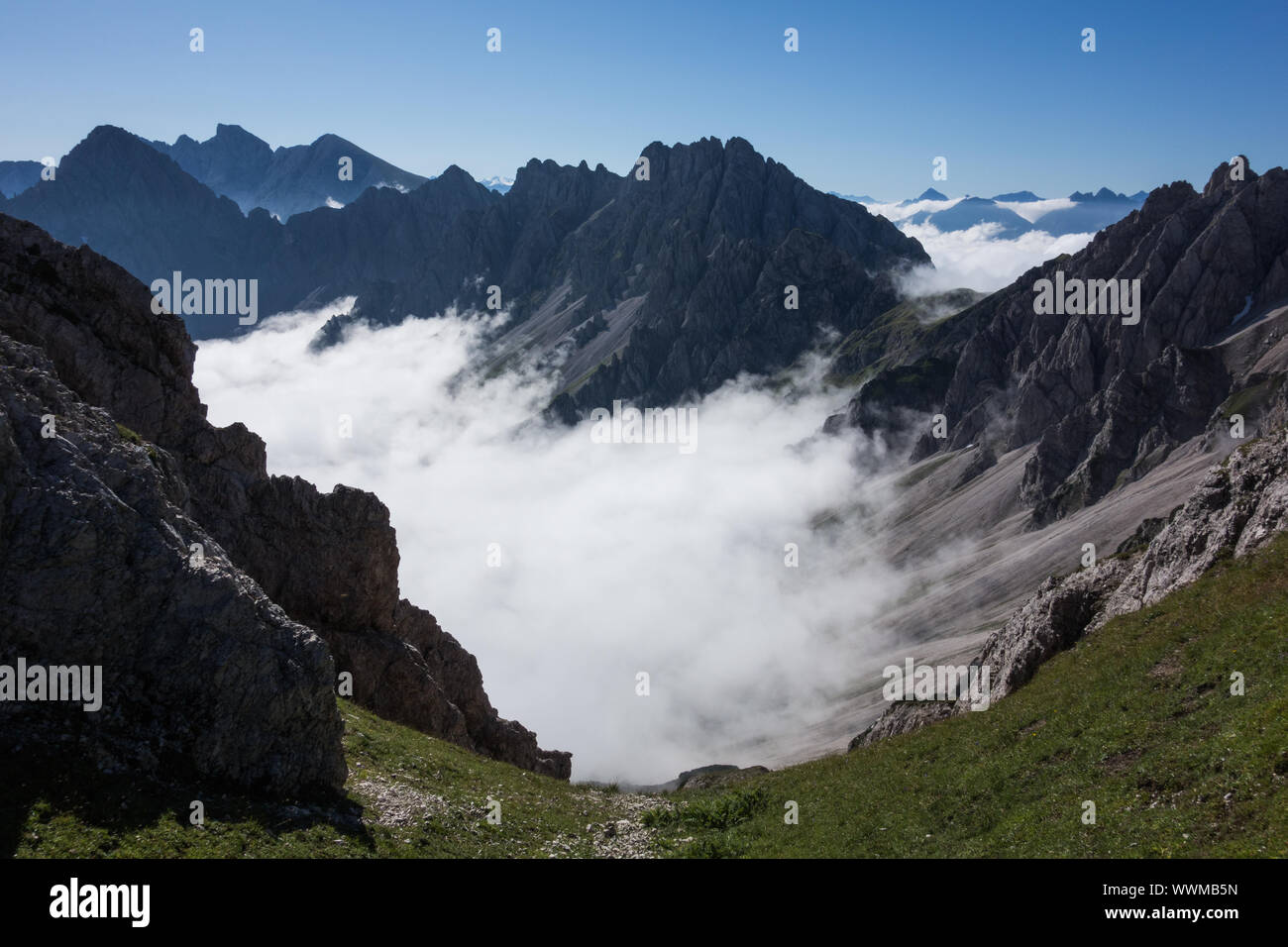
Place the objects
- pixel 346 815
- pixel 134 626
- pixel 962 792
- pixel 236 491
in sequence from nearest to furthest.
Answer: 1. pixel 346 815
2. pixel 134 626
3. pixel 962 792
4. pixel 236 491

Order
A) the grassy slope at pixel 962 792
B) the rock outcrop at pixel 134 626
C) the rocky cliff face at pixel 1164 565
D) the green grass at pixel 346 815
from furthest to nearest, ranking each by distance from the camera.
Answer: the rocky cliff face at pixel 1164 565 < the rock outcrop at pixel 134 626 < the green grass at pixel 346 815 < the grassy slope at pixel 962 792

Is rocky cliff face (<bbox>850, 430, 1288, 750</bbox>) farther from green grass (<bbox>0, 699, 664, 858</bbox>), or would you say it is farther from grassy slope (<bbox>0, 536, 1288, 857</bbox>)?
green grass (<bbox>0, 699, 664, 858</bbox>)

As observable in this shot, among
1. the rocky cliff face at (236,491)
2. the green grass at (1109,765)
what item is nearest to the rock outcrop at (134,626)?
the rocky cliff face at (236,491)

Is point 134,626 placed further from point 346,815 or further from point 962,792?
point 962,792

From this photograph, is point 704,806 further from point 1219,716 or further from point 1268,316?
point 1268,316

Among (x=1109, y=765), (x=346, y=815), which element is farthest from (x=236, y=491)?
(x=1109, y=765)

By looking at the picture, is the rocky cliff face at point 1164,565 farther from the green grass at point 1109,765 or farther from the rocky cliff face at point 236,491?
the rocky cliff face at point 236,491

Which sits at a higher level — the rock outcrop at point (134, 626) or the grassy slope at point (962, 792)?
the rock outcrop at point (134, 626)

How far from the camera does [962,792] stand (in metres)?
24.7

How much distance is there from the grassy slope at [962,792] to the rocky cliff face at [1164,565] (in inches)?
64.8

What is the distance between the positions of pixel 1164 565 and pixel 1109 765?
1695cm

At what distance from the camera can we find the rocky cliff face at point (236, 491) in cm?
3647

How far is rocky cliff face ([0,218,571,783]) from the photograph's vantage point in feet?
120
